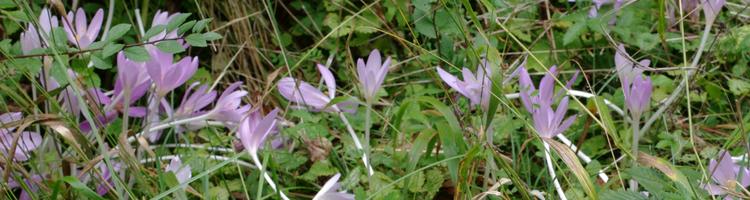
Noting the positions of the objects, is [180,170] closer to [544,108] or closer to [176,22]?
[176,22]

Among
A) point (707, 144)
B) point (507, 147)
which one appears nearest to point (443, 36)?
point (507, 147)

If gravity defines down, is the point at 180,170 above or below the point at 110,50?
below

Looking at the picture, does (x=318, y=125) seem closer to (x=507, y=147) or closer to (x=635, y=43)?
(x=507, y=147)

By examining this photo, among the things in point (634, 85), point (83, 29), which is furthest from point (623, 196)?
point (83, 29)

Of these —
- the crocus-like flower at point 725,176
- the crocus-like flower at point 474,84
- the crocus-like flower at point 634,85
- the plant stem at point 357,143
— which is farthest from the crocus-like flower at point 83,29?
the crocus-like flower at point 725,176

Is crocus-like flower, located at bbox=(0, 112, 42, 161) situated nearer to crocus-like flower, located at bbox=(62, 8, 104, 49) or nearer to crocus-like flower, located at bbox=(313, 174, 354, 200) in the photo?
crocus-like flower, located at bbox=(62, 8, 104, 49)

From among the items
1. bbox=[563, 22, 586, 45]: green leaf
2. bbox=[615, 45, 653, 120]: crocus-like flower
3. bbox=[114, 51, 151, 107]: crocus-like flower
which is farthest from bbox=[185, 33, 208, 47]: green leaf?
bbox=[563, 22, 586, 45]: green leaf
